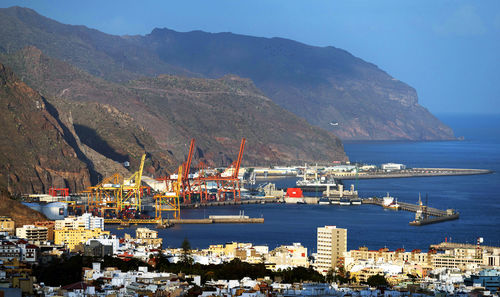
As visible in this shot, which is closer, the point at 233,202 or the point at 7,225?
the point at 7,225

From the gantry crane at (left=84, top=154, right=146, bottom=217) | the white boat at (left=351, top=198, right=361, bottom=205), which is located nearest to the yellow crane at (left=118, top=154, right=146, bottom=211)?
the gantry crane at (left=84, top=154, right=146, bottom=217)

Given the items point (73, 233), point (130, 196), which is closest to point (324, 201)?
point (130, 196)

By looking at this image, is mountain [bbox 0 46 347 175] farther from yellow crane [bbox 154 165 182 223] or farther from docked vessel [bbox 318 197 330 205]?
yellow crane [bbox 154 165 182 223]

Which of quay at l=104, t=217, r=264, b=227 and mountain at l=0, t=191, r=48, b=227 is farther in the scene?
quay at l=104, t=217, r=264, b=227

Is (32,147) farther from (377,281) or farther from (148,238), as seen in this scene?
(377,281)

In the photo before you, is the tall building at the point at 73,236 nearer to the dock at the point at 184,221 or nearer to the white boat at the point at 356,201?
the dock at the point at 184,221

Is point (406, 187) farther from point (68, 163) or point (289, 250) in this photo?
point (289, 250)
